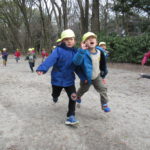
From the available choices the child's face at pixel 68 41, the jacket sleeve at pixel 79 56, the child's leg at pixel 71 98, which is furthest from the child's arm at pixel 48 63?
the child's leg at pixel 71 98

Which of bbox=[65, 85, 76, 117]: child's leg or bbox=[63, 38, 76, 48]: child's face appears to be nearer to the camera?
bbox=[63, 38, 76, 48]: child's face

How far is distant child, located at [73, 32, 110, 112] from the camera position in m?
4.07

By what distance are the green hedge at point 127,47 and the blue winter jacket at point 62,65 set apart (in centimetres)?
1144

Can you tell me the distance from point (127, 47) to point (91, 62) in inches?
487

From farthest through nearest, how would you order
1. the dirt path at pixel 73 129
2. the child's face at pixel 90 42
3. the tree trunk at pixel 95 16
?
the tree trunk at pixel 95 16 → the child's face at pixel 90 42 → the dirt path at pixel 73 129

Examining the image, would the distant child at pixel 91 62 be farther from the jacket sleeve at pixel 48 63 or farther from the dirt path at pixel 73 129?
the dirt path at pixel 73 129

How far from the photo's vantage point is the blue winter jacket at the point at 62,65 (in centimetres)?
413

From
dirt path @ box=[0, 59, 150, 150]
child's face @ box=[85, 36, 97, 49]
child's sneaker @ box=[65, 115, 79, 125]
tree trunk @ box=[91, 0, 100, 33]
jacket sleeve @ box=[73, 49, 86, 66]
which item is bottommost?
dirt path @ box=[0, 59, 150, 150]

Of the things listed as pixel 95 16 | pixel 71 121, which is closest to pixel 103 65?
pixel 71 121

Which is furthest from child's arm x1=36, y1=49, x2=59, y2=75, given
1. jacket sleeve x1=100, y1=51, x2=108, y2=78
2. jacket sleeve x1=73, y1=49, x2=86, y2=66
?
jacket sleeve x1=100, y1=51, x2=108, y2=78

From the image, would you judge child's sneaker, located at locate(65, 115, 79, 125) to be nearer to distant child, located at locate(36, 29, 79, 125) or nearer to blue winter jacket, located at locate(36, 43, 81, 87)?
Answer: distant child, located at locate(36, 29, 79, 125)

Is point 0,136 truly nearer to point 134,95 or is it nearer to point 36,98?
point 36,98

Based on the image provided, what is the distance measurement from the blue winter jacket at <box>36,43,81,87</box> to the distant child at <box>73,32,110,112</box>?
187 millimetres

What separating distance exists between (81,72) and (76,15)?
1305 inches
